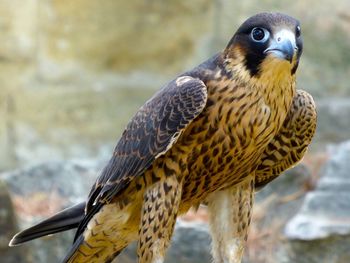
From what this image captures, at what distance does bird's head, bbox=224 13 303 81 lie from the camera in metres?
4.45

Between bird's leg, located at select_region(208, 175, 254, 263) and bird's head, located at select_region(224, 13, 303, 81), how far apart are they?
0.66 metres

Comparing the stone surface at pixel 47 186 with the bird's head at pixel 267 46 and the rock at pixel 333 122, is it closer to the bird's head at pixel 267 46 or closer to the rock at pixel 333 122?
the rock at pixel 333 122

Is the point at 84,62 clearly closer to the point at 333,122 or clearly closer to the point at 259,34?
the point at 333,122

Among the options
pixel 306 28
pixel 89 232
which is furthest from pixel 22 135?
pixel 89 232

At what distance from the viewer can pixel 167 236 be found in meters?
4.79

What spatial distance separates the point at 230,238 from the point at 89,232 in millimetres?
678

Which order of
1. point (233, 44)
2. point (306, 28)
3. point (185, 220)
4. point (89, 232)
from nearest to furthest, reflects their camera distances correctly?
point (233, 44) → point (89, 232) → point (185, 220) → point (306, 28)

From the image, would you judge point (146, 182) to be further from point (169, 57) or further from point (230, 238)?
point (169, 57)

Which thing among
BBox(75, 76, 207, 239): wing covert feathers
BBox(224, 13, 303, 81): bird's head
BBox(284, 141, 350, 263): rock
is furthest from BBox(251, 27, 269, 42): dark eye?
BBox(284, 141, 350, 263): rock

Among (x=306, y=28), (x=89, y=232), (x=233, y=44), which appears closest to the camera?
(x=233, y=44)

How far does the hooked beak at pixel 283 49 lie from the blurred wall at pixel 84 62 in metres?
3.84

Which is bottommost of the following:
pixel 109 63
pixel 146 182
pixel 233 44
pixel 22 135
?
pixel 22 135

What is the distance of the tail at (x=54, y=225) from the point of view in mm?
5055

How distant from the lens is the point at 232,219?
5055mm
